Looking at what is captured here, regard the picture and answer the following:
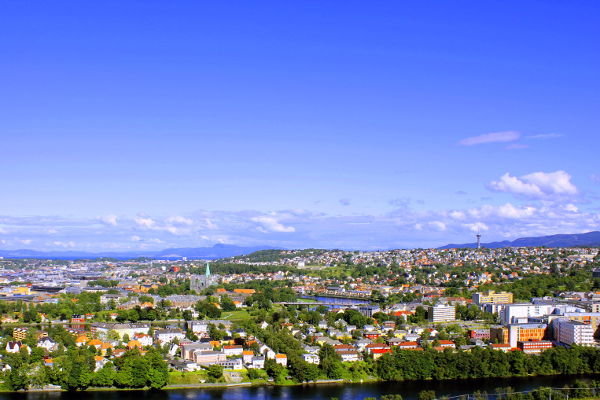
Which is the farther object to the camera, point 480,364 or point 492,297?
point 492,297

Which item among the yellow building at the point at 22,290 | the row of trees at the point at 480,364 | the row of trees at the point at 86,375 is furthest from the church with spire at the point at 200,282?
the row of trees at the point at 480,364

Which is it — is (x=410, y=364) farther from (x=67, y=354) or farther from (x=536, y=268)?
(x=536, y=268)

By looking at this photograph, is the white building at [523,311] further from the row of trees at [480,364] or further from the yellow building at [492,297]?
the row of trees at [480,364]

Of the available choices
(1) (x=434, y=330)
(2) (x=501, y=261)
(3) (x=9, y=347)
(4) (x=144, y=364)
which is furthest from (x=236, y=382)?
(2) (x=501, y=261)

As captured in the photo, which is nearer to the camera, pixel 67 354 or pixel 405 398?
pixel 405 398

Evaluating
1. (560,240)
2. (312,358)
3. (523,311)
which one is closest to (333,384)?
(312,358)

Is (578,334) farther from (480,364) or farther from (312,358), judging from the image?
(312,358)
